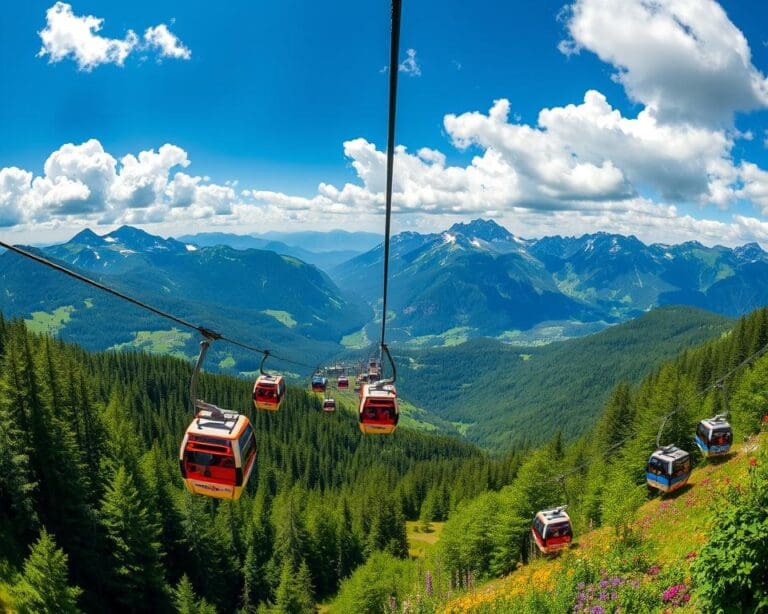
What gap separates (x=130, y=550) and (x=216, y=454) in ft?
139

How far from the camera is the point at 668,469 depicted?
1741 inches

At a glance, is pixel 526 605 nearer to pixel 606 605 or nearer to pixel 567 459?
pixel 606 605

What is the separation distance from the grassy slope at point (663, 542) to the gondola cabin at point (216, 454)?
48.3ft

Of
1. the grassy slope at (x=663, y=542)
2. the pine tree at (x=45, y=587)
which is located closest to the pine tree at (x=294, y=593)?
A: the pine tree at (x=45, y=587)

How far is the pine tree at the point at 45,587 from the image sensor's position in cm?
3388

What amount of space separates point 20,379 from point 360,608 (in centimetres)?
4462

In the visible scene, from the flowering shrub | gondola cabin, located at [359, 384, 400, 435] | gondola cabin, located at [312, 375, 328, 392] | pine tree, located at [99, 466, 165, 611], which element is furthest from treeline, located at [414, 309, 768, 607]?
pine tree, located at [99, 466, 165, 611]

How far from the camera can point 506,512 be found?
201ft

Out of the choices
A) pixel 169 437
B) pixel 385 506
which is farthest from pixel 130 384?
pixel 385 506

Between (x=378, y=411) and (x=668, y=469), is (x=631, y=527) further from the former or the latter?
(x=378, y=411)

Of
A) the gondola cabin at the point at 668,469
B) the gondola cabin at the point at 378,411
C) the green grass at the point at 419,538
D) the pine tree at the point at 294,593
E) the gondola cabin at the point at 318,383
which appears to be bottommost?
the green grass at the point at 419,538

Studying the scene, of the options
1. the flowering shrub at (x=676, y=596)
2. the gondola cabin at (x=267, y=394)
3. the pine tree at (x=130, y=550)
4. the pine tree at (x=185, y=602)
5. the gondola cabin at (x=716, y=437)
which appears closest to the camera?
the flowering shrub at (x=676, y=596)

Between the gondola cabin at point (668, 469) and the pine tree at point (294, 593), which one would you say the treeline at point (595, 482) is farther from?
the pine tree at point (294, 593)

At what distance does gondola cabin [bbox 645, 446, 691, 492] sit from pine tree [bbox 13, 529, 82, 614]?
48.6 m
